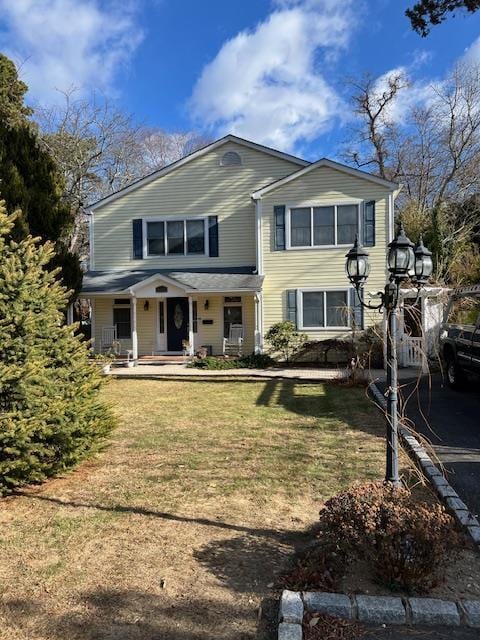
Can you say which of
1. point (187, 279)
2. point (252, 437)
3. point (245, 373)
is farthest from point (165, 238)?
point (252, 437)

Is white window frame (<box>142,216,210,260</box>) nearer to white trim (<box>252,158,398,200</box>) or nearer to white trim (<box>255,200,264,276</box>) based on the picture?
white trim (<box>255,200,264,276</box>)

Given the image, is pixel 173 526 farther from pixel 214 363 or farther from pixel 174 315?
pixel 174 315

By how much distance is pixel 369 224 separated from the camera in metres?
15.5

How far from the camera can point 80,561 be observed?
10.7 feet

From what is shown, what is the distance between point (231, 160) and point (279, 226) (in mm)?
3488

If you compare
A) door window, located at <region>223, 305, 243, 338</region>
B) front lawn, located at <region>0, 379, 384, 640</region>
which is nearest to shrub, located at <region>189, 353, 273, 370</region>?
door window, located at <region>223, 305, 243, 338</region>

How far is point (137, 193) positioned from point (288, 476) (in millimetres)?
15055

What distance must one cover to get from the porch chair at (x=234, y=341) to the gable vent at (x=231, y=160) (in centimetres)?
613

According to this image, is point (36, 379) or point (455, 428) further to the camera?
point (455, 428)

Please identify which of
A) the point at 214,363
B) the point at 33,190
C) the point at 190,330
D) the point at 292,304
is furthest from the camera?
the point at 292,304

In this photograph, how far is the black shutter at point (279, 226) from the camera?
15938 millimetres

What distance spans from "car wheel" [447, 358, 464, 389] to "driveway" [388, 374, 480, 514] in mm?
153

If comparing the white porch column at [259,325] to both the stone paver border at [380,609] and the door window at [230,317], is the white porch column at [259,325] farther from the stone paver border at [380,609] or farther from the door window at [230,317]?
the stone paver border at [380,609]

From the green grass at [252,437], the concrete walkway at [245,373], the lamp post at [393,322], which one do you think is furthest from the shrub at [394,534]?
the concrete walkway at [245,373]
